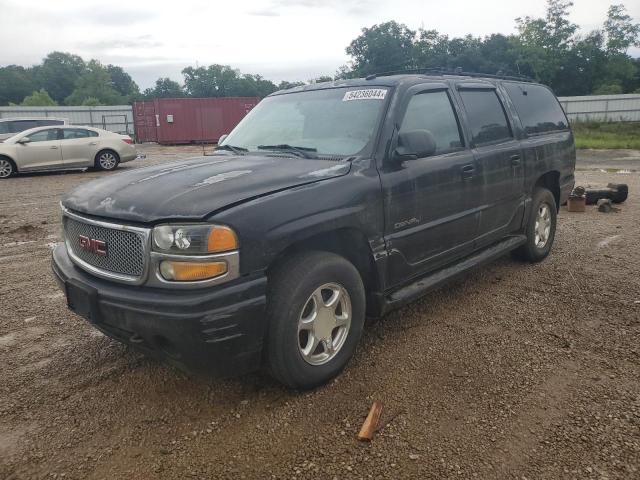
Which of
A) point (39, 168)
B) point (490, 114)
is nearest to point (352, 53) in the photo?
point (39, 168)

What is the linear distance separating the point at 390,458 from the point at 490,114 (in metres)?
3.22

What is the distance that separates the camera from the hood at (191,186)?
8.41 ft

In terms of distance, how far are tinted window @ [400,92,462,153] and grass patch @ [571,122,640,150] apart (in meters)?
20.5

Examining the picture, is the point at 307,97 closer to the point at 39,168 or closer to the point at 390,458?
the point at 390,458

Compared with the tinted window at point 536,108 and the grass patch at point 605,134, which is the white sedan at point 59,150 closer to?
the tinted window at point 536,108

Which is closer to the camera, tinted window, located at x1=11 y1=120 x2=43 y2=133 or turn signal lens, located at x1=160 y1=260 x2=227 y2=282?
turn signal lens, located at x1=160 y1=260 x2=227 y2=282

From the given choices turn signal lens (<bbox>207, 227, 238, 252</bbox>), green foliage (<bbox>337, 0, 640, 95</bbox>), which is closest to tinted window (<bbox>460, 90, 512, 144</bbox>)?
turn signal lens (<bbox>207, 227, 238, 252</bbox>)

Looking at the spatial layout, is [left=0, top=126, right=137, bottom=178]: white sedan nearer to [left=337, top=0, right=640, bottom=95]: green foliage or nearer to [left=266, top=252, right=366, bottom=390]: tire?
[left=266, top=252, right=366, bottom=390]: tire

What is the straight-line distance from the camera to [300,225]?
272 cm

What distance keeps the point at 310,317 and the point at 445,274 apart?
55.7 inches

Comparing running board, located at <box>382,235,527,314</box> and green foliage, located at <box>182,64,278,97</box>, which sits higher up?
green foliage, located at <box>182,64,278,97</box>

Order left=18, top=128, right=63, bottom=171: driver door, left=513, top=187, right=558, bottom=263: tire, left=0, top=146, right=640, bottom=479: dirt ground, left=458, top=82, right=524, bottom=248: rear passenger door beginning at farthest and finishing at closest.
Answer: left=18, top=128, right=63, bottom=171: driver door, left=513, top=187, right=558, bottom=263: tire, left=458, top=82, right=524, bottom=248: rear passenger door, left=0, top=146, right=640, bottom=479: dirt ground

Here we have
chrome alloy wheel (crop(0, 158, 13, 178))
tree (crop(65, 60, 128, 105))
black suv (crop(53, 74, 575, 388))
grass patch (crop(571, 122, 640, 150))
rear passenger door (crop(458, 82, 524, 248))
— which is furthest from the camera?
tree (crop(65, 60, 128, 105))

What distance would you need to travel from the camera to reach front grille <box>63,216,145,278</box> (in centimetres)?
258
